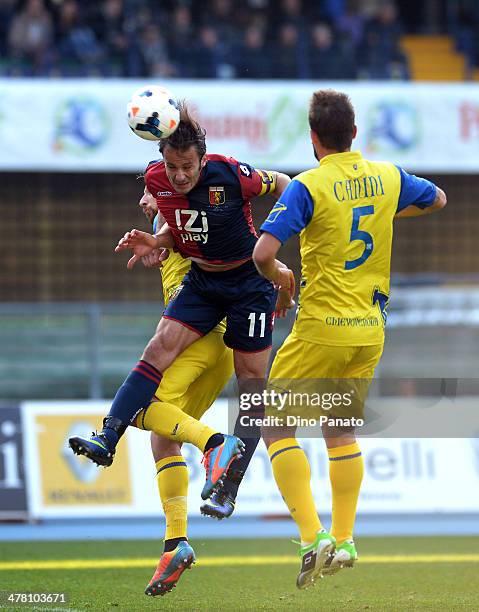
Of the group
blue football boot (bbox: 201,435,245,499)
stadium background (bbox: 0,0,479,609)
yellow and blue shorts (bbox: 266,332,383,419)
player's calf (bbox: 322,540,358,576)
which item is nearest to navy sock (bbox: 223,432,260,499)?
blue football boot (bbox: 201,435,245,499)

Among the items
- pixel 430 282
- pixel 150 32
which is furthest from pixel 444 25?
pixel 430 282

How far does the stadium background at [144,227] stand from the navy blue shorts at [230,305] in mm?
4084

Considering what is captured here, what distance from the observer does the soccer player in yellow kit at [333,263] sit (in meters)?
6.92

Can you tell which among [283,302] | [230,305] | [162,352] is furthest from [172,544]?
[283,302]

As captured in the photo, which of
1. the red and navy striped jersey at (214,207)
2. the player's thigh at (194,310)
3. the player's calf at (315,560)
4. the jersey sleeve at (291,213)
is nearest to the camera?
the jersey sleeve at (291,213)

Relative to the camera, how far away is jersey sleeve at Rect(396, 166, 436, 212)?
284 inches

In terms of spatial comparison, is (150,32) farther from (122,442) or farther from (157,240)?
(157,240)

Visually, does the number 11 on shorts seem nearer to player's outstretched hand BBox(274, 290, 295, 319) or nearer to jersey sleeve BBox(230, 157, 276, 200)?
player's outstretched hand BBox(274, 290, 295, 319)

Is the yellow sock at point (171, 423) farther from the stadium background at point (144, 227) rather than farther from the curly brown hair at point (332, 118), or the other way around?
the stadium background at point (144, 227)

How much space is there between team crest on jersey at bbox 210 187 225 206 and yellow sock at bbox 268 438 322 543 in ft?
4.83

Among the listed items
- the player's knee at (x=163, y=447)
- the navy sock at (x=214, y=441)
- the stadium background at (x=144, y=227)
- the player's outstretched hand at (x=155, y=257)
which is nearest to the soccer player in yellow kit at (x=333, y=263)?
the navy sock at (x=214, y=441)

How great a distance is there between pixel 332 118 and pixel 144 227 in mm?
12433

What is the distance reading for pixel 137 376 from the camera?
741cm

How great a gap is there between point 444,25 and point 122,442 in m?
12.2
